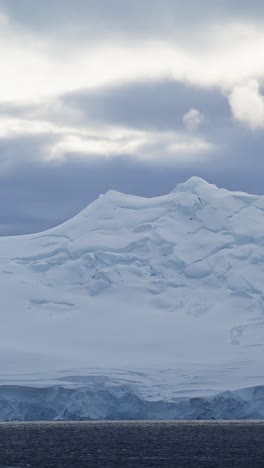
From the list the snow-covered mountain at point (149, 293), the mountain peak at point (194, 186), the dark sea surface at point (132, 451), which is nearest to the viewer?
the dark sea surface at point (132, 451)

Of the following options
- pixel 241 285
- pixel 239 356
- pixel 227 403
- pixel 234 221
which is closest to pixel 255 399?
pixel 227 403

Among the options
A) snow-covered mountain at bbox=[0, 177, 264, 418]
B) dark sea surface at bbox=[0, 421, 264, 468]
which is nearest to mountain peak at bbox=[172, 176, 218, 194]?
snow-covered mountain at bbox=[0, 177, 264, 418]

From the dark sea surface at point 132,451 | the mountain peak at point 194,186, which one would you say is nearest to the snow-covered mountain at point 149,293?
the mountain peak at point 194,186

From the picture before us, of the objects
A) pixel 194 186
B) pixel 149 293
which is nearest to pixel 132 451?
pixel 149 293

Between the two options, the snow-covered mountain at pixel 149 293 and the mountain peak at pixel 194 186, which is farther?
the mountain peak at pixel 194 186

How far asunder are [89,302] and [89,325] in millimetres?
2643

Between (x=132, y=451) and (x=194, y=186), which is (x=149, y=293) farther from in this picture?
(x=132, y=451)

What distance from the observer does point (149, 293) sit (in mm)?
108125

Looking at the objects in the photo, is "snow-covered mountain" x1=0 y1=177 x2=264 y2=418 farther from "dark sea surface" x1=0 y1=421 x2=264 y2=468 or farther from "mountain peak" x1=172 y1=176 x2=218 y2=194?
"dark sea surface" x1=0 y1=421 x2=264 y2=468

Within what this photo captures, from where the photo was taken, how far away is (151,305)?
10681cm

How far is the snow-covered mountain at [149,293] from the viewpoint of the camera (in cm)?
9850

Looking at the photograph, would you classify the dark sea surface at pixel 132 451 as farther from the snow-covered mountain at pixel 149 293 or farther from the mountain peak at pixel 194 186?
the mountain peak at pixel 194 186

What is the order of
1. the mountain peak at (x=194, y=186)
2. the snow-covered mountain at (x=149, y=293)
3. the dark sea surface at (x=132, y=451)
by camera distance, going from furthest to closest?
the mountain peak at (x=194, y=186) < the snow-covered mountain at (x=149, y=293) < the dark sea surface at (x=132, y=451)

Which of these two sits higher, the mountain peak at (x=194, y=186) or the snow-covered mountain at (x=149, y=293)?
the mountain peak at (x=194, y=186)
